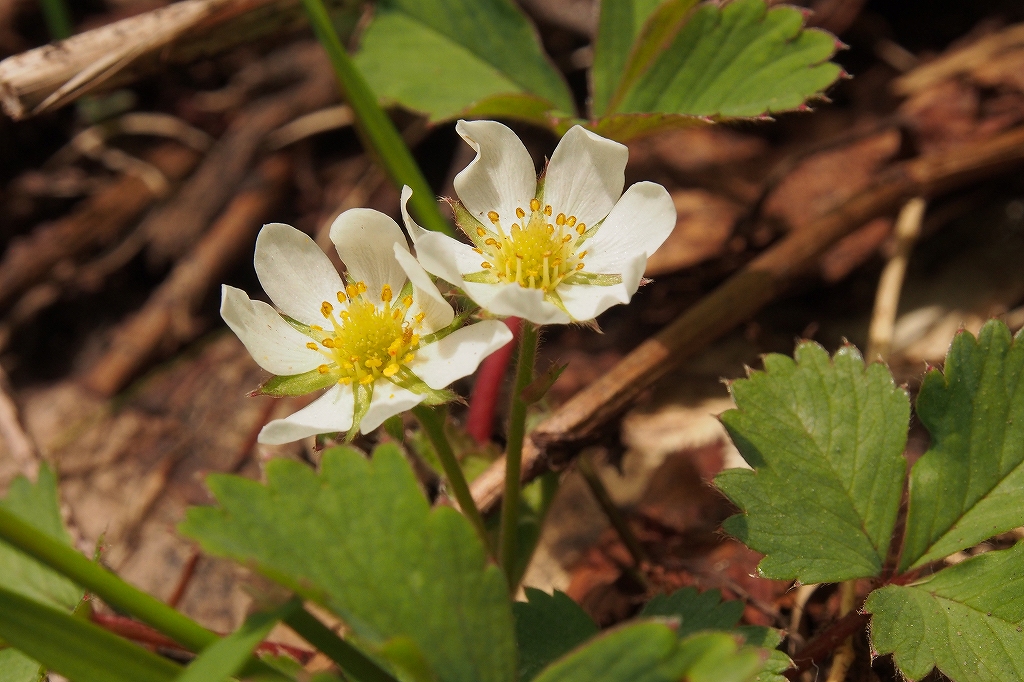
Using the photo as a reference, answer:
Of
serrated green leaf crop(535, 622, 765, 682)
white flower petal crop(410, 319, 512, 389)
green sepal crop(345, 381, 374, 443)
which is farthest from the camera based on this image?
green sepal crop(345, 381, 374, 443)

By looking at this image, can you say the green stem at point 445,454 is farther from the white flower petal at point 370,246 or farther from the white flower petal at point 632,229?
the white flower petal at point 632,229

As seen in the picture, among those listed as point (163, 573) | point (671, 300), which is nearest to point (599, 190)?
point (671, 300)

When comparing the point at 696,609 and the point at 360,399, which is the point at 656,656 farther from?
the point at 360,399

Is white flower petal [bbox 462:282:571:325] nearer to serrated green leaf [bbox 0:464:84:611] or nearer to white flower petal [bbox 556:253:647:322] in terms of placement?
white flower petal [bbox 556:253:647:322]

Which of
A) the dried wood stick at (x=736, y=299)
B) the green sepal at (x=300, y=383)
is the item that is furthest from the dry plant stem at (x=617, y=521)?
the green sepal at (x=300, y=383)

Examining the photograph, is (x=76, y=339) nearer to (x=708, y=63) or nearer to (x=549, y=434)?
(x=549, y=434)

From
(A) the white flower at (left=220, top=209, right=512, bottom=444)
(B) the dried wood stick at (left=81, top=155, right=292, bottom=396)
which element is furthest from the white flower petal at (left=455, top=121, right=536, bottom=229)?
(B) the dried wood stick at (left=81, top=155, right=292, bottom=396)
